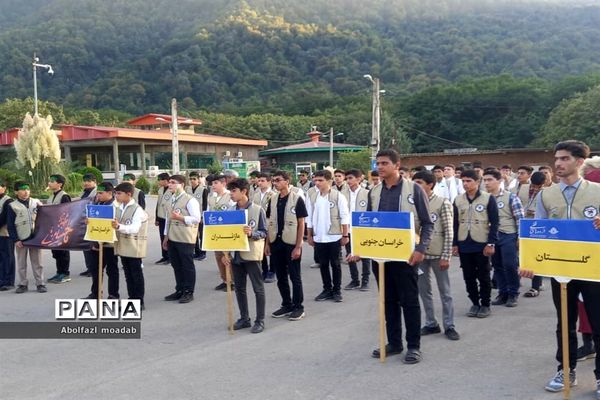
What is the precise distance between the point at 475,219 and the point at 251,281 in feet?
9.70

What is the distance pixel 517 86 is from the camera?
6688 cm

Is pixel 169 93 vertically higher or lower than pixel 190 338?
higher

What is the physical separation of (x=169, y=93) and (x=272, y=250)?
77213mm

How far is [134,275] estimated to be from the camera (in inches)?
328

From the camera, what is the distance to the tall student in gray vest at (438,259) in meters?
6.52

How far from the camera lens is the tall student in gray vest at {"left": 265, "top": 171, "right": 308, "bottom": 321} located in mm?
7637

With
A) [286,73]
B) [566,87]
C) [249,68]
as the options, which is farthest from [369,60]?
[566,87]

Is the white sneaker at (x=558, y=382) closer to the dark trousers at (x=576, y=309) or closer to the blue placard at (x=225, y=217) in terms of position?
the dark trousers at (x=576, y=309)

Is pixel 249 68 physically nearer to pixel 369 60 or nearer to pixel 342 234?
pixel 369 60

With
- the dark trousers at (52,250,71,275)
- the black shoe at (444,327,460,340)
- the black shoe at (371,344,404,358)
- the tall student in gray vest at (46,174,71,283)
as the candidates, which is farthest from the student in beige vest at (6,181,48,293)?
the black shoe at (444,327,460,340)

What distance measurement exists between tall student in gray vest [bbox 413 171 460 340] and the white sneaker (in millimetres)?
1596

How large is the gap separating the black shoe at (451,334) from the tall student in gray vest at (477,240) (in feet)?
3.30

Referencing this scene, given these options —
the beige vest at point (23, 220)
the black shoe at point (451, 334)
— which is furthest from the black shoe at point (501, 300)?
the beige vest at point (23, 220)

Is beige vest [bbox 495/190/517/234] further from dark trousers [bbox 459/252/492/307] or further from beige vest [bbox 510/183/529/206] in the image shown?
beige vest [bbox 510/183/529/206]
